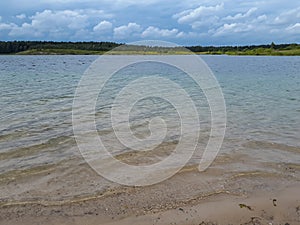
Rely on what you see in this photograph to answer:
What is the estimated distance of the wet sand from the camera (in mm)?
6457

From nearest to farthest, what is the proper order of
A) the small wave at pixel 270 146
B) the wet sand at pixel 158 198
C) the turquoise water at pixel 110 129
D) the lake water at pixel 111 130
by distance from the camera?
the wet sand at pixel 158 198, the lake water at pixel 111 130, the turquoise water at pixel 110 129, the small wave at pixel 270 146

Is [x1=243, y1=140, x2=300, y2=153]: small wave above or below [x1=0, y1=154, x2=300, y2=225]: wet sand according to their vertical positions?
below

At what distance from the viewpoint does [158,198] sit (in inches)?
293

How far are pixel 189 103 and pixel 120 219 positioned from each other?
1616 cm

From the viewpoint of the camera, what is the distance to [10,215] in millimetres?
6582

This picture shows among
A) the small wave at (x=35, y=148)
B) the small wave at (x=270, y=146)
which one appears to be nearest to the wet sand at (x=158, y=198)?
the small wave at (x=35, y=148)

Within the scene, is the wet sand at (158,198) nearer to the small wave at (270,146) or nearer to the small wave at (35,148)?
the small wave at (35,148)

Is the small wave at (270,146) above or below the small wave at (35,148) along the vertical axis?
below

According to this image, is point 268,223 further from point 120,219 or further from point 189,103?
point 189,103

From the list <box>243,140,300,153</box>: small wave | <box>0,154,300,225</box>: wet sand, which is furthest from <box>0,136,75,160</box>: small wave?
<box>243,140,300,153</box>: small wave

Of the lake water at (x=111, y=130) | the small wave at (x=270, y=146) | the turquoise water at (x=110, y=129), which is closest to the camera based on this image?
the lake water at (x=111, y=130)

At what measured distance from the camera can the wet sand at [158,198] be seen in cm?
646

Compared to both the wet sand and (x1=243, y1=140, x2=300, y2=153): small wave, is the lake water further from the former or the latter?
the wet sand

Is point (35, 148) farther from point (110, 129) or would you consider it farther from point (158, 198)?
point (158, 198)
